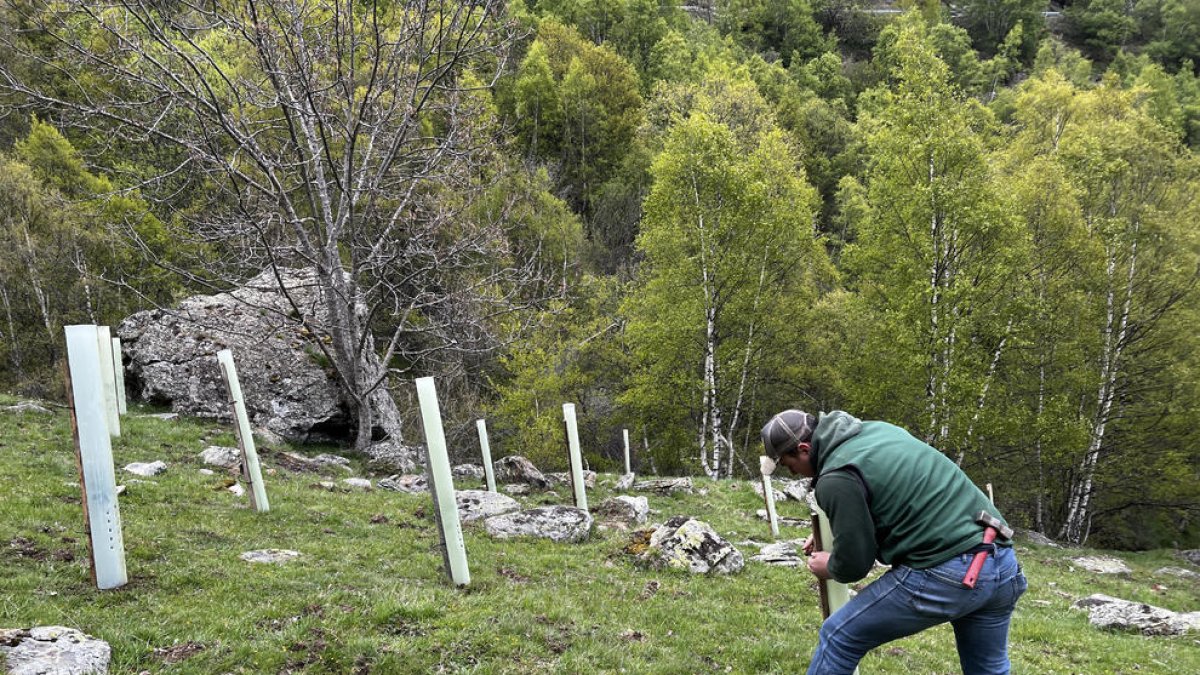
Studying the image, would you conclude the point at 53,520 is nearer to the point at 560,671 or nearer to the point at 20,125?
the point at 560,671

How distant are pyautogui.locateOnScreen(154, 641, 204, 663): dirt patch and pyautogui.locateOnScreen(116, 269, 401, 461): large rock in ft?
43.9

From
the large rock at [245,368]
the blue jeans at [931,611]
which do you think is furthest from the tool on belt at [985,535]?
the large rock at [245,368]

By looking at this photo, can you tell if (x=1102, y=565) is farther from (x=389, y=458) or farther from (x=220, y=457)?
(x=220, y=457)

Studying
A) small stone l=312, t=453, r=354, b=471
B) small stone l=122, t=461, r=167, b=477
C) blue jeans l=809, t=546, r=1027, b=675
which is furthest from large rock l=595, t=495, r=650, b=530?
blue jeans l=809, t=546, r=1027, b=675

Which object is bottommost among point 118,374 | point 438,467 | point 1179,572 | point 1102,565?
point 1179,572

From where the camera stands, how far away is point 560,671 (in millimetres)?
5594

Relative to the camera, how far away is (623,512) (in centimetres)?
1355

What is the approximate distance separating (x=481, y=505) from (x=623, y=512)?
3262 millimetres

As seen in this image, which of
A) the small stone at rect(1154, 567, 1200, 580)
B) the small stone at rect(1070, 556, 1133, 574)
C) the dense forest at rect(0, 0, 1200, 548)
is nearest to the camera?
the dense forest at rect(0, 0, 1200, 548)

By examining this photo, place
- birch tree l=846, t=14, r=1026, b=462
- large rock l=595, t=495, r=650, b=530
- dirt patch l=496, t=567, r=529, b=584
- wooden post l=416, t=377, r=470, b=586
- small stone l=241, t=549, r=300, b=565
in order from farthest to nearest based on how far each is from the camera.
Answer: birch tree l=846, t=14, r=1026, b=462, large rock l=595, t=495, r=650, b=530, dirt patch l=496, t=567, r=529, b=584, small stone l=241, t=549, r=300, b=565, wooden post l=416, t=377, r=470, b=586

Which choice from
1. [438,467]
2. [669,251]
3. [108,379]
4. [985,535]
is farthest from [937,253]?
[108,379]

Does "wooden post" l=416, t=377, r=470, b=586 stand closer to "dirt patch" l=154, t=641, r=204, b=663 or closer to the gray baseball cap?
"dirt patch" l=154, t=641, r=204, b=663

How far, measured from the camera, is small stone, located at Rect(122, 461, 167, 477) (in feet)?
36.4

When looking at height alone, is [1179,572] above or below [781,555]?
below
